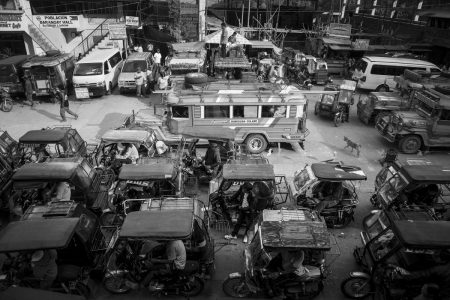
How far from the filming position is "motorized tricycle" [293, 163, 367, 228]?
9.12m

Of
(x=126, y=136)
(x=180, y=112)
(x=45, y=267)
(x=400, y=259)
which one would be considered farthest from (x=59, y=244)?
(x=180, y=112)

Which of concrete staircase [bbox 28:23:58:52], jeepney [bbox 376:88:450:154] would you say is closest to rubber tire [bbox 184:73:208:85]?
jeepney [bbox 376:88:450:154]

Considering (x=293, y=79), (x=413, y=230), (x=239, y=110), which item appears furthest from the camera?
(x=293, y=79)

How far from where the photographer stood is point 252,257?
707 cm

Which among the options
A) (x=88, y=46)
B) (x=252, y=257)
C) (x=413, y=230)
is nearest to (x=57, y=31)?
(x=88, y=46)

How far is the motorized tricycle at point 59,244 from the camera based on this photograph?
6168mm

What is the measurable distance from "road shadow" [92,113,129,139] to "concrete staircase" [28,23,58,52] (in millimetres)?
9532

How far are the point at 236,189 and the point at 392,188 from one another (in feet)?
14.5

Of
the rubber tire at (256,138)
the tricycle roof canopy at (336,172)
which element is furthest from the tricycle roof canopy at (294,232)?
the rubber tire at (256,138)

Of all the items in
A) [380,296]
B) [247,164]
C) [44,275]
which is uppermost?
[247,164]

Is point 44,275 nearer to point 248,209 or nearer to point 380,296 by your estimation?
point 248,209

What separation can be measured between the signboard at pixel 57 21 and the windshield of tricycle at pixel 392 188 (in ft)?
69.2

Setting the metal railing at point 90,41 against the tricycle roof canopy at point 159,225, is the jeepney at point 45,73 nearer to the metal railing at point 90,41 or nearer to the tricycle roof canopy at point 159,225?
the metal railing at point 90,41

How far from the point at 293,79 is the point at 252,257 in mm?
19166
